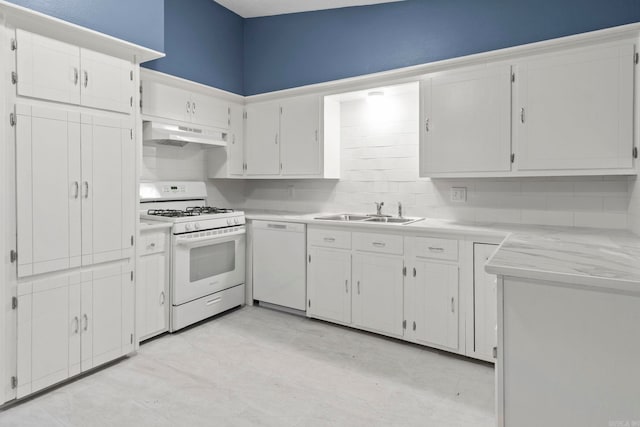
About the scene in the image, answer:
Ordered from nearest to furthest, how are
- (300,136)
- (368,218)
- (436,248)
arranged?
Result: (436,248) → (368,218) → (300,136)

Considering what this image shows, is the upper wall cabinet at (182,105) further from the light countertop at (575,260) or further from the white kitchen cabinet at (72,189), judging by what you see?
the light countertop at (575,260)

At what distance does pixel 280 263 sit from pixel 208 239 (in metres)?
0.73

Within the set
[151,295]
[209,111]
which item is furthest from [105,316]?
[209,111]

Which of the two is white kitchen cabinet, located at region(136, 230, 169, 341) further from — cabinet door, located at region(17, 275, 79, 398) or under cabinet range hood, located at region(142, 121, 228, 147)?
under cabinet range hood, located at region(142, 121, 228, 147)

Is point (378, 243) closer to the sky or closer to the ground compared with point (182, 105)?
closer to the ground

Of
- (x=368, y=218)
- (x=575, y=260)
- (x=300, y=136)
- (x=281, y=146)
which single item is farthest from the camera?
(x=281, y=146)

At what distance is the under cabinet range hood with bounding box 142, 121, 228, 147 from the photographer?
3482 mm

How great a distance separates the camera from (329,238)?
11.5ft

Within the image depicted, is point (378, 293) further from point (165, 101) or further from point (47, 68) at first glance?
point (47, 68)

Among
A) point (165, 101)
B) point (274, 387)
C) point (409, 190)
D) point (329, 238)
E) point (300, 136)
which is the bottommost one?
point (274, 387)

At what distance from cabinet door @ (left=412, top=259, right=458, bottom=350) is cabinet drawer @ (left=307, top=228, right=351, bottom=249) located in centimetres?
67

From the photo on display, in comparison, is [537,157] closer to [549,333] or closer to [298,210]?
[549,333]

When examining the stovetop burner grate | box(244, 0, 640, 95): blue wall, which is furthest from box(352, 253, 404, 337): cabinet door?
box(244, 0, 640, 95): blue wall

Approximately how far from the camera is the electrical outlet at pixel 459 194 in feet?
11.3
